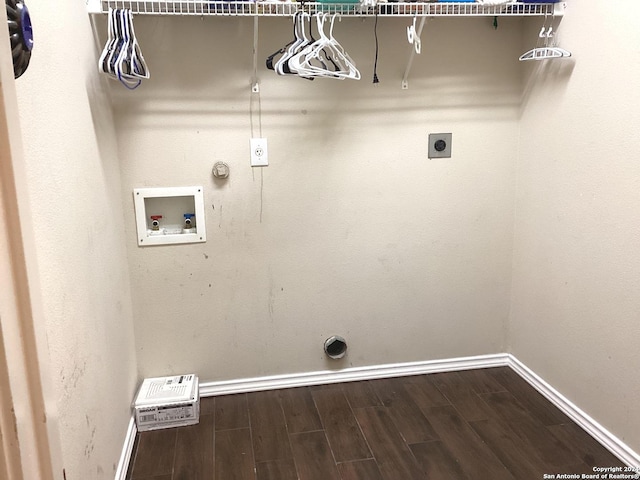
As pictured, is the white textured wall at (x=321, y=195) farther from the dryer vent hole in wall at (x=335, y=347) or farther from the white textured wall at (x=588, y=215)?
the white textured wall at (x=588, y=215)

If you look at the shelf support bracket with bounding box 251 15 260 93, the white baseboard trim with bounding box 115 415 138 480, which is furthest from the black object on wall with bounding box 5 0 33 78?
the white baseboard trim with bounding box 115 415 138 480

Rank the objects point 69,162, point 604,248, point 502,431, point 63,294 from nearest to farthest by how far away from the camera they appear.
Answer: point 63,294
point 69,162
point 604,248
point 502,431

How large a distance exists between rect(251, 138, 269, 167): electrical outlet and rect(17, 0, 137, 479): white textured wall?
0.59 meters

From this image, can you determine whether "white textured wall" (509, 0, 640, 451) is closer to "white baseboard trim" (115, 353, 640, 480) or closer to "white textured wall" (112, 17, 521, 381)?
"white baseboard trim" (115, 353, 640, 480)

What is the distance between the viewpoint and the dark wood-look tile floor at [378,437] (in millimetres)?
1842

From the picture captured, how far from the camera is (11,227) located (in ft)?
1.85

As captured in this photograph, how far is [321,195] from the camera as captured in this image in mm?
2301

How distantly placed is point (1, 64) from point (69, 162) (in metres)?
0.90

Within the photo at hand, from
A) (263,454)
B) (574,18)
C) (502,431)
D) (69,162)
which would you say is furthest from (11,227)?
(574,18)

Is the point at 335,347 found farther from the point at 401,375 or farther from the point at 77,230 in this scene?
the point at 77,230

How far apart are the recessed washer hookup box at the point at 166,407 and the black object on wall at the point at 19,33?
1570 mm

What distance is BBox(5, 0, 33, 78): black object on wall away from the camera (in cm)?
84

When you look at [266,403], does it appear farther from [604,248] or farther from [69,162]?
[604,248]

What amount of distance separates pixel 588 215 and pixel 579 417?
2.85 feet
